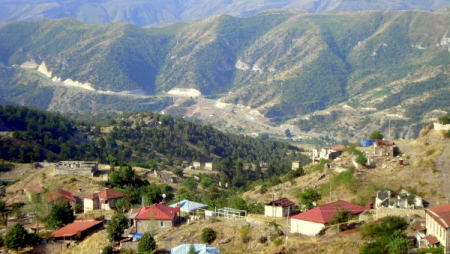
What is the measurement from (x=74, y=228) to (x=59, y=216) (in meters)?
2.57

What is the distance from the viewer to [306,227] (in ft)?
110

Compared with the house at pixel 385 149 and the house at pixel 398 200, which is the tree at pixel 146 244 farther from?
the house at pixel 385 149

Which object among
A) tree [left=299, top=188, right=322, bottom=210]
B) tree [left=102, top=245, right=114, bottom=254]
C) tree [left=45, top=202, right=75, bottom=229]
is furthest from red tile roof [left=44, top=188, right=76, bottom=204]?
tree [left=299, top=188, right=322, bottom=210]

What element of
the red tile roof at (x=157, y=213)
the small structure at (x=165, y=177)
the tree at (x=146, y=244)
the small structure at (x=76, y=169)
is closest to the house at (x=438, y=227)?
the tree at (x=146, y=244)

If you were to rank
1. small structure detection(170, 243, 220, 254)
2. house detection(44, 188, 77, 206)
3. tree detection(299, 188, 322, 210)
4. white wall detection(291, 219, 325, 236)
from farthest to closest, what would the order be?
house detection(44, 188, 77, 206) → tree detection(299, 188, 322, 210) → white wall detection(291, 219, 325, 236) → small structure detection(170, 243, 220, 254)

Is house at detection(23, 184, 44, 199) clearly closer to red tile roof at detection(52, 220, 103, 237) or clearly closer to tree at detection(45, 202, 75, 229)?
tree at detection(45, 202, 75, 229)

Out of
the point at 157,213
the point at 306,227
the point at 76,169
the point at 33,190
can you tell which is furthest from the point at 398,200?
the point at 76,169

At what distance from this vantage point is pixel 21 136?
90.7m

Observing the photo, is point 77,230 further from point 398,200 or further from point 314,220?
point 398,200

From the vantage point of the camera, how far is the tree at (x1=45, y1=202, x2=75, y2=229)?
42.5 meters

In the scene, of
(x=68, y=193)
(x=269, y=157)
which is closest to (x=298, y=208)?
(x=68, y=193)

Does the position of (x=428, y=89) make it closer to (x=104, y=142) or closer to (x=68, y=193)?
(x=104, y=142)

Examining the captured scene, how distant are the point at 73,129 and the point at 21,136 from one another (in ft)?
64.4

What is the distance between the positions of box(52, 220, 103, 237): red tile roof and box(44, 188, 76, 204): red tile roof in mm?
6485
